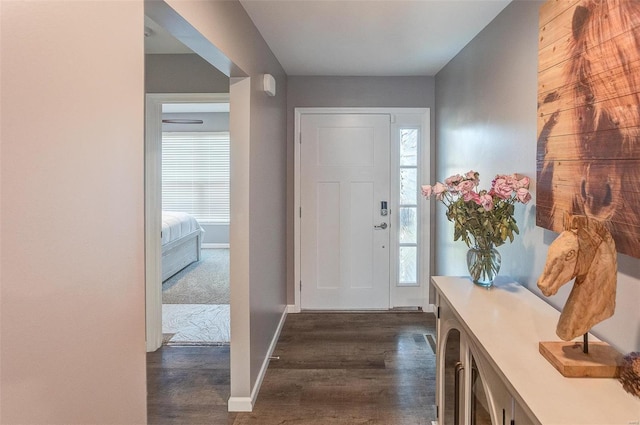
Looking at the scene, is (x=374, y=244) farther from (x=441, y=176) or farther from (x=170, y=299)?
(x=170, y=299)

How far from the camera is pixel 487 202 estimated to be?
1.80 meters

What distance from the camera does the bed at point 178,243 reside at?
5.17 m

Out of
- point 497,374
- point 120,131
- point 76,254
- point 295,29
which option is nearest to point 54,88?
point 120,131

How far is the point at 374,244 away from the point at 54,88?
3.35 m

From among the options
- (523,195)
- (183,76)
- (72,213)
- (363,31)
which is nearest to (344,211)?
(363,31)

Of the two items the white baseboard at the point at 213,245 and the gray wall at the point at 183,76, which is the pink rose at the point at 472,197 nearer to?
the gray wall at the point at 183,76

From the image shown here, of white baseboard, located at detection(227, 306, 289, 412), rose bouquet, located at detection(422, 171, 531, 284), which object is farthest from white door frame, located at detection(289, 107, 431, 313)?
rose bouquet, located at detection(422, 171, 531, 284)

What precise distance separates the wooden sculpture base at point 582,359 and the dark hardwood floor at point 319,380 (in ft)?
4.15

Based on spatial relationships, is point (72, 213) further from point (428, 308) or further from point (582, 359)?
point (428, 308)

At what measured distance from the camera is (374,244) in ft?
12.7

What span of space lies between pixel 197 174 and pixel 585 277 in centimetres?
724

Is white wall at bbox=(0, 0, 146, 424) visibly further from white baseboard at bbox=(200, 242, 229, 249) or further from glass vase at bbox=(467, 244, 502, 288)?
white baseboard at bbox=(200, 242, 229, 249)

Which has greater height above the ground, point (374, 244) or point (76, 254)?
point (76, 254)

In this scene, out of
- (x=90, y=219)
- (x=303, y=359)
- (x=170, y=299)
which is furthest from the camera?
(x=170, y=299)
